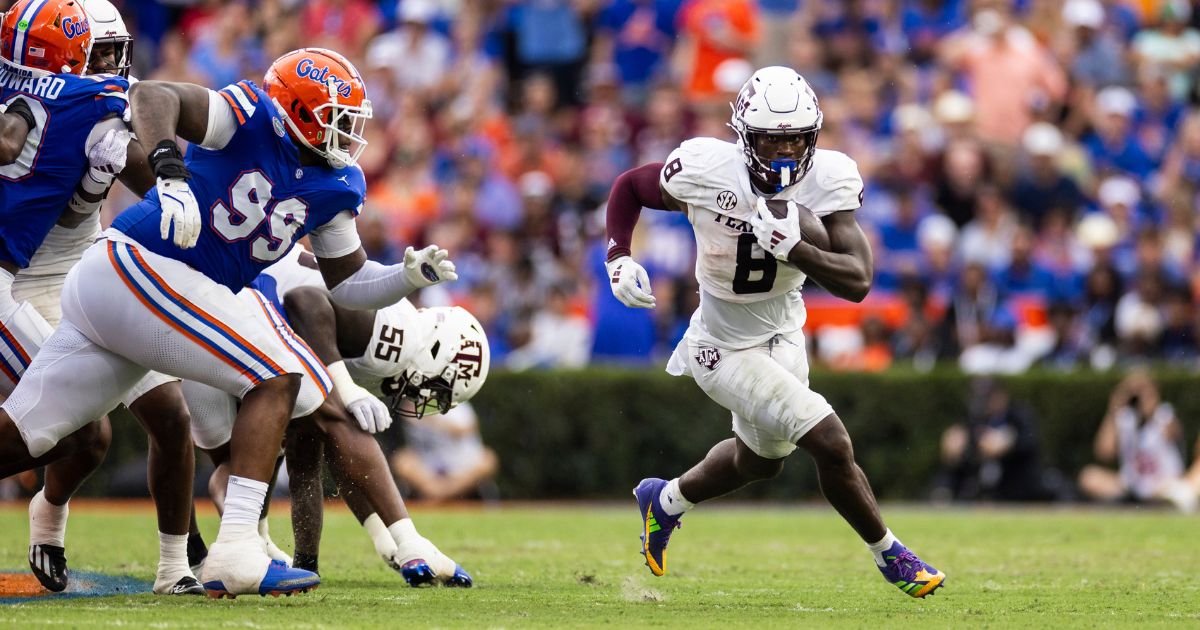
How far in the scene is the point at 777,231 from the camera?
241 inches

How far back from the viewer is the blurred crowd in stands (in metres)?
13.1

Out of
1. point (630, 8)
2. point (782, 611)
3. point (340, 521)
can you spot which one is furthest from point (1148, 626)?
point (630, 8)

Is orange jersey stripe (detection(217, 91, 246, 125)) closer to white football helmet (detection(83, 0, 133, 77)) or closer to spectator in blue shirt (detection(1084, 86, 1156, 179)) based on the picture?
white football helmet (detection(83, 0, 133, 77))

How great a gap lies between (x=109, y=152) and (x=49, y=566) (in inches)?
65.8

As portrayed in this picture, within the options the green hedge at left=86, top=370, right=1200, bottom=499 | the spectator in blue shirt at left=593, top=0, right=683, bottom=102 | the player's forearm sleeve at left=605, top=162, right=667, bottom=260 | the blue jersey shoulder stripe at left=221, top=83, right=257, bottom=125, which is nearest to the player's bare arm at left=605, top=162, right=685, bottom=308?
the player's forearm sleeve at left=605, top=162, right=667, bottom=260

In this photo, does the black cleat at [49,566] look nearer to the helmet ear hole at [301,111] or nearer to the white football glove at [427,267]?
the white football glove at [427,267]

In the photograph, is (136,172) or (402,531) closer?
(136,172)

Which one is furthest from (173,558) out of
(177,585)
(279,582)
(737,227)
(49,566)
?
(737,227)

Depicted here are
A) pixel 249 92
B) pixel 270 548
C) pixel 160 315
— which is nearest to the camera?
pixel 160 315

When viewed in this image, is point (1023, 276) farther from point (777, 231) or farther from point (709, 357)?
point (777, 231)

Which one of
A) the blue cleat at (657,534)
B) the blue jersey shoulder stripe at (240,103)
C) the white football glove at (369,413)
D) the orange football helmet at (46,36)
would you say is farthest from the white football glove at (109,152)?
the blue cleat at (657,534)

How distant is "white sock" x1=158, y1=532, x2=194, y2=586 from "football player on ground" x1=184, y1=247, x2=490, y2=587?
59 cm

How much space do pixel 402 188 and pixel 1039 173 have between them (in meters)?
5.62

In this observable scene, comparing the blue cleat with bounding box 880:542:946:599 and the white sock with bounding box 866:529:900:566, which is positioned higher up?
the white sock with bounding box 866:529:900:566
